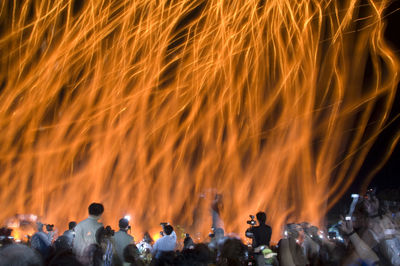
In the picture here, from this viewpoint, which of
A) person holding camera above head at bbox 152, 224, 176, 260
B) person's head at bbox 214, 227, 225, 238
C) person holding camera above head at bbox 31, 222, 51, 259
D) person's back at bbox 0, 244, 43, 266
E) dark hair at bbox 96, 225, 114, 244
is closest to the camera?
person's back at bbox 0, 244, 43, 266

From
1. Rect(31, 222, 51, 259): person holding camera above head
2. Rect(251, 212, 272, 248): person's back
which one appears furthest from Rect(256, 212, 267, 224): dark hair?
Rect(31, 222, 51, 259): person holding camera above head

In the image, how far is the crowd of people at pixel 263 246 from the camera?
4820mm

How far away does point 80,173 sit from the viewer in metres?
28.2

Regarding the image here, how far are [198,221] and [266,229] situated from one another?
1737 centimetres

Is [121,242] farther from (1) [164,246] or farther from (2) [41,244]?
(2) [41,244]

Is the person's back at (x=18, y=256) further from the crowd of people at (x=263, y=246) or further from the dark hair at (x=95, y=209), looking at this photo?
the dark hair at (x=95, y=209)

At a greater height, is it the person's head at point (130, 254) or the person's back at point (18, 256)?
the person's head at point (130, 254)

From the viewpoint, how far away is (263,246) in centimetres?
595

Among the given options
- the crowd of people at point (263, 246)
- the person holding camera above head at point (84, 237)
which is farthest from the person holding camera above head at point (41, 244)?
the person holding camera above head at point (84, 237)

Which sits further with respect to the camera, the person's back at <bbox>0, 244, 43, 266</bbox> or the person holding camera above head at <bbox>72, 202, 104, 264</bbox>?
the person holding camera above head at <bbox>72, 202, 104, 264</bbox>

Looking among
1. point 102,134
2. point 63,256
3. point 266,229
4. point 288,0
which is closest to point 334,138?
point 288,0

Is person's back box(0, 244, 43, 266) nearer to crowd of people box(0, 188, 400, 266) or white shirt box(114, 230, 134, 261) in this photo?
crowd of people box(0, 188, 400, 266)

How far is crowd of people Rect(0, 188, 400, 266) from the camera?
15.8ft

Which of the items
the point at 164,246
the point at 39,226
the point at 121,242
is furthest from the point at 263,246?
the point at 39,226
